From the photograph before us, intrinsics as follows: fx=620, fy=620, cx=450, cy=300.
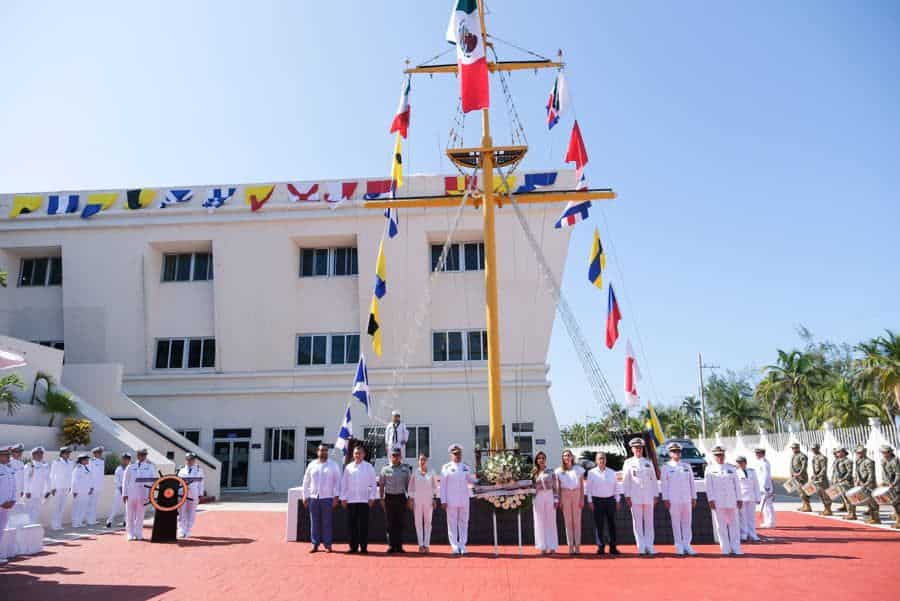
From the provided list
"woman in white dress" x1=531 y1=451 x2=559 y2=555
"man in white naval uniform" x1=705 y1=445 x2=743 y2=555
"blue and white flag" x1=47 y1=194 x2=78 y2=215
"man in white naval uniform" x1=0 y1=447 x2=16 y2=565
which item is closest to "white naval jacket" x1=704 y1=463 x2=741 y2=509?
"man in white naval uniform" x1=705 y1=445 x2=743 y2=555

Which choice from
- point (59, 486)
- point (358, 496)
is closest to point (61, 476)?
point (59, 486)

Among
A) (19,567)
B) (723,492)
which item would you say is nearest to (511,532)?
(723,492)

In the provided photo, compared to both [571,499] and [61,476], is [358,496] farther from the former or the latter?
[61,476]

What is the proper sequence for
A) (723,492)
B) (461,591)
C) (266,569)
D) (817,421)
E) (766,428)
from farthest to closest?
1. (766,428)
2. (817,421)
3. (723,492)
4. (266,569)
5. (461,591)

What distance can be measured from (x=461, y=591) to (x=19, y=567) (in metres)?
6.39

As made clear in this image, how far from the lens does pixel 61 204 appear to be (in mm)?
27109

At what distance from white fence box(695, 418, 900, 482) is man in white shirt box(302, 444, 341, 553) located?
1591 centimetres

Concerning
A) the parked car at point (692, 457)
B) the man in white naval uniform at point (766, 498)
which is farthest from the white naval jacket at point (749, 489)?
the parked car at point (692, 457)

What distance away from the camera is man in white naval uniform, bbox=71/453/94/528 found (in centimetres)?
1396

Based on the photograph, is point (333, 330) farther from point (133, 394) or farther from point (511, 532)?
point (511, 532)

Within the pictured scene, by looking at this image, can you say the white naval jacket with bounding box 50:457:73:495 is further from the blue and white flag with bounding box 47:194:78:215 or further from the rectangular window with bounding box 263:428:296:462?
the blue and white flag with bounding box 47:194:78:215

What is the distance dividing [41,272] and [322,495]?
2547 cm

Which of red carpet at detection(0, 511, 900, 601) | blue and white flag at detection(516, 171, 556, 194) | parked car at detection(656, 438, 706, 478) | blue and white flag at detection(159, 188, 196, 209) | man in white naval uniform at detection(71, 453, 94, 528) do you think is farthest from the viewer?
blue and white flag at detection(159, 188, 196, 209)

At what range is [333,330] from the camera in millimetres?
26406
